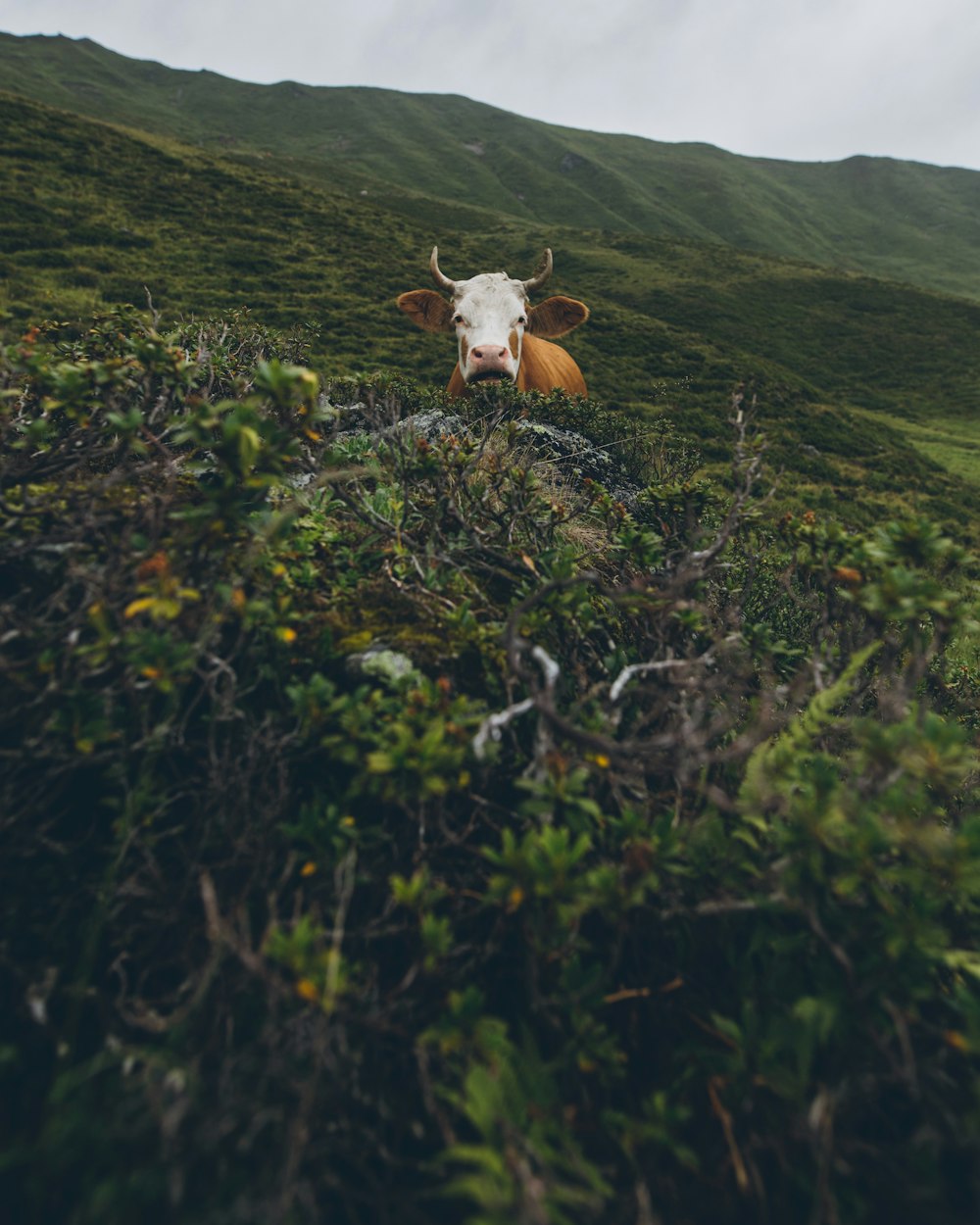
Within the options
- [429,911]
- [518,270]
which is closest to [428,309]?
[429,911]

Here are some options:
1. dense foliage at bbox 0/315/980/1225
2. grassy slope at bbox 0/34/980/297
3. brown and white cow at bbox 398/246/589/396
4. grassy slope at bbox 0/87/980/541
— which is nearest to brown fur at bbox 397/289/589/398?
brown and white cow at bbox 398/246/589/396

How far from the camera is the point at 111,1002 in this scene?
1.47 meters

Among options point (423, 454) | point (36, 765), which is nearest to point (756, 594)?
point (423, 454)

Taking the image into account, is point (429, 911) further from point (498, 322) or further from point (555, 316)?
point (555, 316)

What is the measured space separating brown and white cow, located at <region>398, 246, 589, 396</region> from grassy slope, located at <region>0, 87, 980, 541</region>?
607 cm

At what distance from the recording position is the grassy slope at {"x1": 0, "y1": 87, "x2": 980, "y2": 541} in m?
14.5

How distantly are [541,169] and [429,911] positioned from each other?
120 m

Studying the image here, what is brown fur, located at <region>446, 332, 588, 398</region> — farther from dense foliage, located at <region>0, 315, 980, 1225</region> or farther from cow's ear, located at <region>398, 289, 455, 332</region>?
dense foliage, located at <region>0, 315, 980, 1225</region>

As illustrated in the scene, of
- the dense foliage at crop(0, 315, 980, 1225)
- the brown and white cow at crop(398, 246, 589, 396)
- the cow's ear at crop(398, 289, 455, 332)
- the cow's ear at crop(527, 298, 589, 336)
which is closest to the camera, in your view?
the dense foliage at crop(0, 315, 980, 1225)

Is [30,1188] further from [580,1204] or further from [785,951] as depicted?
[785,951]

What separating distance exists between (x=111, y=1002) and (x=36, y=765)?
0.74 metres

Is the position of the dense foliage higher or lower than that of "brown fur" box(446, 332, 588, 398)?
lower

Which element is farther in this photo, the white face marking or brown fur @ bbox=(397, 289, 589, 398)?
brown fur @ bbox=(397, 289, 589, 398)

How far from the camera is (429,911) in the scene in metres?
1.62
